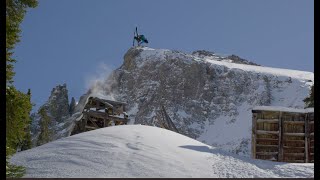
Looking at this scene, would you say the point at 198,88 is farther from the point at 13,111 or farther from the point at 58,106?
the point at 13,111

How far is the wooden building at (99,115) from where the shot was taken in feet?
116

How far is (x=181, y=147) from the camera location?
1794 cm

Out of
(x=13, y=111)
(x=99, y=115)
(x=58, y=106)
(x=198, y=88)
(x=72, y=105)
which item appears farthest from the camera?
(x=198, y=88)

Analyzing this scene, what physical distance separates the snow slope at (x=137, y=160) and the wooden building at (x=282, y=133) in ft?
18.8

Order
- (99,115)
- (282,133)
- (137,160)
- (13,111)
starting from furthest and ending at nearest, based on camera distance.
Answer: (99,115) → (282,133) → (137,160) → (13,111)

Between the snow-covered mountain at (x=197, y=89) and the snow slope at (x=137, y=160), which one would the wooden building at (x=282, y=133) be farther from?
the snow-covered mountain at (x=197, y=89)

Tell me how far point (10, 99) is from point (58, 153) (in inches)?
269

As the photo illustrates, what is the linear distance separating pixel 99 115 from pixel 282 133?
604 inches

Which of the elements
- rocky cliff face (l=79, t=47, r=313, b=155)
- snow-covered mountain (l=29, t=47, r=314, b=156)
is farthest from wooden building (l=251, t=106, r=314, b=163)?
rocky cliff face (l=79, t=47, r=313, b=155)

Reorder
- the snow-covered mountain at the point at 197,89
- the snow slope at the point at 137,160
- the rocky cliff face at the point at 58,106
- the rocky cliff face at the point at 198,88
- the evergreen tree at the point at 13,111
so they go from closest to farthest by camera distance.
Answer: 1. the evergreen tree at the point at 13,111
2. the snow slope at the point at 137,160
3. the rocky cliff face at the point at 58,106
4. the snow-covered mountain at the point at 197,89
5. the rocky cliff face at the point at 198,88

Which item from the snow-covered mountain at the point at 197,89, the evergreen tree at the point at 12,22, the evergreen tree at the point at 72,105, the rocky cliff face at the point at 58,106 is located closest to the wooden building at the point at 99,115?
the evergreen tree at the point at 12,22

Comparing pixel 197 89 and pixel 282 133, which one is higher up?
pixel 197 89

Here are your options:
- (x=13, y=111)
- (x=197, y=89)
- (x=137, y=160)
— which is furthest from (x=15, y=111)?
(x=197, y=89)

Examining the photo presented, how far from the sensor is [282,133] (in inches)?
937
